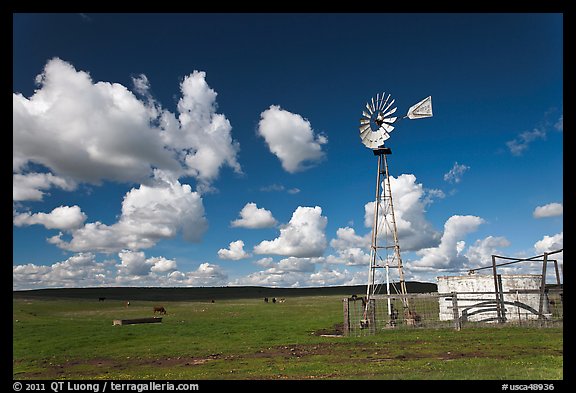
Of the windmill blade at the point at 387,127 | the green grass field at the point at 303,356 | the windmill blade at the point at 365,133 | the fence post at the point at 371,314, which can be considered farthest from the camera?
the windmill blade at the point at 365,133

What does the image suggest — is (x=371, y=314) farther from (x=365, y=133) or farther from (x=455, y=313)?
(x=365, y=133)

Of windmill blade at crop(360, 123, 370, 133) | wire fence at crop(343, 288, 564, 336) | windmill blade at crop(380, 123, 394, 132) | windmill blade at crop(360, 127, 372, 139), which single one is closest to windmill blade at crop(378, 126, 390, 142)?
windmill blade at crop(380, 123, 394, 132)

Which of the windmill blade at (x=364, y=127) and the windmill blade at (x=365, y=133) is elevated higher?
the windmill blade at (x=364, y=127)

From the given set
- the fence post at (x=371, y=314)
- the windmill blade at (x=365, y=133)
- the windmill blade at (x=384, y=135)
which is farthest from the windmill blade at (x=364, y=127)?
the fence post at (x=371, y=314)

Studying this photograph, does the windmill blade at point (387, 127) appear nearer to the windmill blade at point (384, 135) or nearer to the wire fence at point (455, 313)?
the windmill blade at point (384, 135)

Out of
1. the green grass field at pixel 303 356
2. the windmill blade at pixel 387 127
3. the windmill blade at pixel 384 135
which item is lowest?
the green grass field at pixel 303 356

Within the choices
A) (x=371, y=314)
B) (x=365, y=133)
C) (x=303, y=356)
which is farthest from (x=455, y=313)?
(x=365, y=133)

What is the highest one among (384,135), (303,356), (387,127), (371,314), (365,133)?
(387,127)

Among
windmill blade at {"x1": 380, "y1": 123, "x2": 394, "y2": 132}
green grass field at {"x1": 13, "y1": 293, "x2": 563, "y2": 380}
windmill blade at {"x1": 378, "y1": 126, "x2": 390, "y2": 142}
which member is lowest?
green grass field at {"x1": 13, "y1": 293, "x2": 563, "y2": 380}

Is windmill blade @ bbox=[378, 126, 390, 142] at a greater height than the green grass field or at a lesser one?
greater

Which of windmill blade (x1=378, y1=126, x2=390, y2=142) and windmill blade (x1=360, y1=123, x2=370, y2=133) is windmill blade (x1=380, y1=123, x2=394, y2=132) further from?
windmill blade (x1=360, y1=123, x2=370, y2=133)

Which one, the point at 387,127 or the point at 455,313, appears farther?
the point at 387,127
